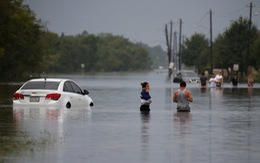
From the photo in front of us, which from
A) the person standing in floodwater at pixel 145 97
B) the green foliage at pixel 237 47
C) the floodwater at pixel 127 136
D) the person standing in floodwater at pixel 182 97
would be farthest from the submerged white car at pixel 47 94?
the green foliage at pixel 237 47

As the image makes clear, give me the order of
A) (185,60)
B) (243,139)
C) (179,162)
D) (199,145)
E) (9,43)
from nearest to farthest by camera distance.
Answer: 1. (179,162)
2. (199,145)
3. (243,139)
4. (9,43)
5. (185,60)

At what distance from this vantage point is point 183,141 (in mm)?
18844

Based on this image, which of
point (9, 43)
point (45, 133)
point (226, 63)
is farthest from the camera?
point (226, 63)

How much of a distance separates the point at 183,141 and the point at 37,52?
90.2 meters

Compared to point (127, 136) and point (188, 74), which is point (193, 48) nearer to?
point (188, 74)

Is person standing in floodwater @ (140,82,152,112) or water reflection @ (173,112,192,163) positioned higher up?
person standing in floodwater @ (140,82,152,112)

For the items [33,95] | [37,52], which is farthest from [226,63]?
[33,95]

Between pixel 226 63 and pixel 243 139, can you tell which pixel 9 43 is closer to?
pixel 226 63

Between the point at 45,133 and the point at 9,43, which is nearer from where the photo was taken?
the point at 45,133

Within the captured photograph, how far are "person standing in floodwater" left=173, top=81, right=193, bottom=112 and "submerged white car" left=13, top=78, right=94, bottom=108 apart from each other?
4158mm

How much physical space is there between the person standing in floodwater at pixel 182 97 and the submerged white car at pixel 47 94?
4158 millimetres

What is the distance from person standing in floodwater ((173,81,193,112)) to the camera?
2930 centimetres

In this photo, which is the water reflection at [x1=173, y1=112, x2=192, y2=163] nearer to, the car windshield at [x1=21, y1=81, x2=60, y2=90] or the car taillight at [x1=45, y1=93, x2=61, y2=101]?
the car taillight at [x1=45, y1=93, x2=61, y2=101]

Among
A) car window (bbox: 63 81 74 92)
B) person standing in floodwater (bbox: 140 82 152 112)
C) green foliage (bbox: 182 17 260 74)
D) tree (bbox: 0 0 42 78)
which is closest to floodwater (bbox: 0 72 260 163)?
person standing in floodwater (bbox: 140 82 152 112)
